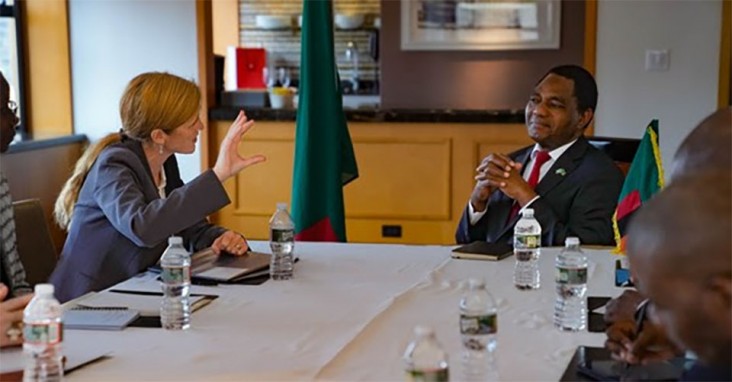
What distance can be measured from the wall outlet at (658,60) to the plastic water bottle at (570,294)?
303cm

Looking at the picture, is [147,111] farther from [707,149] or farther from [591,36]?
[591,36]

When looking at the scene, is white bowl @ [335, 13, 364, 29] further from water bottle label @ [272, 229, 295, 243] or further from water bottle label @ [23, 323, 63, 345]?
water bottle label @ [23, 323, 63, 345]

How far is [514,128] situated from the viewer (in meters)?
4.73

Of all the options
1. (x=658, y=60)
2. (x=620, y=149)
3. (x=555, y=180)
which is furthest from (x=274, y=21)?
(x=555, y=180)

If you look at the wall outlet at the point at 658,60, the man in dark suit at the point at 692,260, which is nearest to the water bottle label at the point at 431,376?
the man in dark suit at the point at 692,260

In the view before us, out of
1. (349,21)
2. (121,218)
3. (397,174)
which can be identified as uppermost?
(349,21)

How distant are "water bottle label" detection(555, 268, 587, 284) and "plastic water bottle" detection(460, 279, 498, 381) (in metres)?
0.40

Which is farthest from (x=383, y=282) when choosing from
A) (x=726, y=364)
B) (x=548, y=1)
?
(x=548, y=1)

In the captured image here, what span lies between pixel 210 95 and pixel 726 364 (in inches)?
165

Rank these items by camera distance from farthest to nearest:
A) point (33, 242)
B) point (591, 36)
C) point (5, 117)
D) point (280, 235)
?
point (591, 36), point (33, 242), point (280, 235), point (5, 117)

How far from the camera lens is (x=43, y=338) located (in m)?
1.46

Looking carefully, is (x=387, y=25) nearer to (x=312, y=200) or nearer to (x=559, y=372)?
(x=312, y=200)

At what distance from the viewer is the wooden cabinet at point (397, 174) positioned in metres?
4.77

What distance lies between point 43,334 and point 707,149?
116 centimetres
